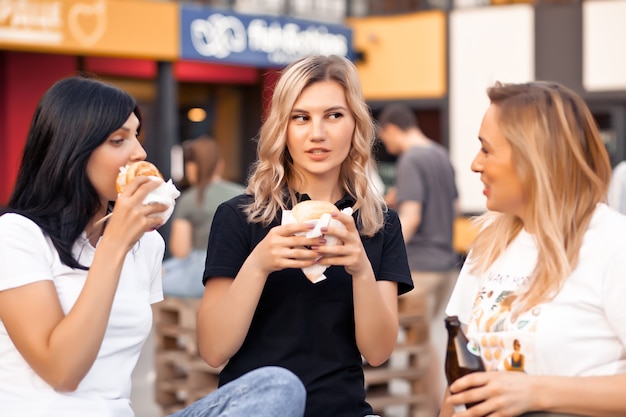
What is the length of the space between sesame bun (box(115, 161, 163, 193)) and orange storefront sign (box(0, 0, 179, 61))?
30.8 feet

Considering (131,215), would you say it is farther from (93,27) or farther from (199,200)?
(93,27)

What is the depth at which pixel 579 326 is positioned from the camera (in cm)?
241

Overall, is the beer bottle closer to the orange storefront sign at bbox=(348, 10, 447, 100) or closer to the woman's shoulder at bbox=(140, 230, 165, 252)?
the woman's shoulder at bbox=(140, 230, 165, 252)

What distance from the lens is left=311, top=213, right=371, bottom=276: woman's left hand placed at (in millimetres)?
2701

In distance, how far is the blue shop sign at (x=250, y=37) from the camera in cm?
1394

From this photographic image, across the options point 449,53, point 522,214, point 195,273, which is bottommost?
point 195,273

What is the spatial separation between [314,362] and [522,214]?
80cm

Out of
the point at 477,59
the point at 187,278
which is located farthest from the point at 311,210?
the point at 477,59

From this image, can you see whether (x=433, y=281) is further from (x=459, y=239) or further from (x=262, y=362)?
(x=459, y=239)

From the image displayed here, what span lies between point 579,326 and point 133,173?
4.34ft

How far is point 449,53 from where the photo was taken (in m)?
16.4

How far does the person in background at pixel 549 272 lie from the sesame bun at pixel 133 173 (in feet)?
3.11

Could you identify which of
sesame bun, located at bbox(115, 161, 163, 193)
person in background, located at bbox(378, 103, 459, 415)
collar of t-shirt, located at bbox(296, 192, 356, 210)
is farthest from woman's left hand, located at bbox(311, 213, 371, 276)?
person in background, located at bbox(378, 103, 459, 415)

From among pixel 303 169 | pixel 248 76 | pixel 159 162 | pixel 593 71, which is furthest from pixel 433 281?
pixel 248 76
